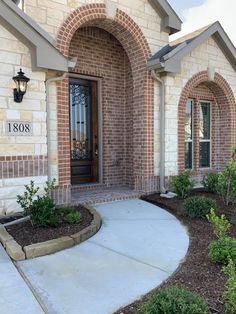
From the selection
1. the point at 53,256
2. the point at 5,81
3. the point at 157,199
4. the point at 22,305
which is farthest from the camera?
the point at 157,199

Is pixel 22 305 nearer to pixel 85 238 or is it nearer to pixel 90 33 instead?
pixel 85 238

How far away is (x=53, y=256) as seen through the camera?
3.52 meters

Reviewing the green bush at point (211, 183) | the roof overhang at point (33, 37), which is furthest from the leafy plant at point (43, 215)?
the green bush at point (211, 183)

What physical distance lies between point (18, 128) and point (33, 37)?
1.53m

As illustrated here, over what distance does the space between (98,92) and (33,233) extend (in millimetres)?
4373

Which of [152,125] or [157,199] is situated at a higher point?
[152,125]

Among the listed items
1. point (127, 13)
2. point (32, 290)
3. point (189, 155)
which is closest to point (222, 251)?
point (32, 290)

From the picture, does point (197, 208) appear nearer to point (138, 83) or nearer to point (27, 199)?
point (27, 199)

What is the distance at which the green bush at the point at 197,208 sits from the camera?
5.07 meters

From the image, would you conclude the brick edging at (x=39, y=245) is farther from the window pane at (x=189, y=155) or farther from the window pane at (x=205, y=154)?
the window pane at (x=205, y=154)

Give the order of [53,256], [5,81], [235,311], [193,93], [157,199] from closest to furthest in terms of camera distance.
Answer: [235,311], [53,256], [5,81], [157,199], [193,93]

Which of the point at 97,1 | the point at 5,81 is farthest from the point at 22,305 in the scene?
the point at 97,1

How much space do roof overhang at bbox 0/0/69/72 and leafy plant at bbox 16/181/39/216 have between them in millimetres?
2088

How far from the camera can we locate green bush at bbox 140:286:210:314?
2.10m
